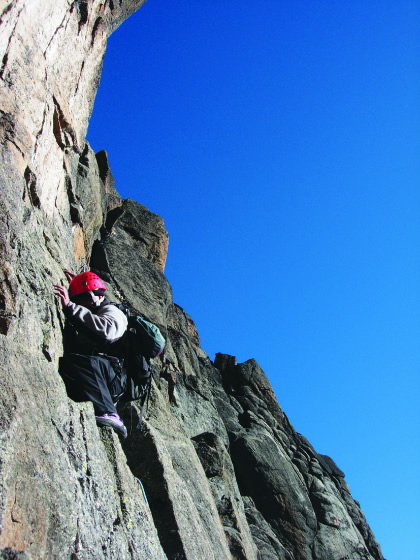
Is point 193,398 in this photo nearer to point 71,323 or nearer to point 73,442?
point 71,323

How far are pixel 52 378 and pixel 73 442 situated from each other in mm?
869

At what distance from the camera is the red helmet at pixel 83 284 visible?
9.95m

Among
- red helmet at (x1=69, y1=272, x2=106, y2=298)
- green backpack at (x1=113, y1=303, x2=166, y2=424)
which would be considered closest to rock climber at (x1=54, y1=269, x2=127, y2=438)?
red helmet at (x1=69, y1=272, x2=106, y2=298)

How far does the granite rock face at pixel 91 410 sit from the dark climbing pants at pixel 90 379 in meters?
0.25

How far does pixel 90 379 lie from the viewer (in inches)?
339

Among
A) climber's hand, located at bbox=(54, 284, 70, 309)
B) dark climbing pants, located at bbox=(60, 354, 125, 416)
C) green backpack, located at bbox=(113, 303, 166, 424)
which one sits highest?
climber's hand, located at bbox=(54, 284, 70, 309)

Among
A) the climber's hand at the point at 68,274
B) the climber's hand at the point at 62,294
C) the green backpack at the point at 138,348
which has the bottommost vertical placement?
the green backpack at the point at 138,348

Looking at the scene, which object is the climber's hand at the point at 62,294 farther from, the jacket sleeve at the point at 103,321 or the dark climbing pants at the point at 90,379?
the dark climbing pants at the point at 90,379

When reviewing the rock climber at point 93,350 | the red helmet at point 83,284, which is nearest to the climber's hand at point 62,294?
the rock climber at point 93,350

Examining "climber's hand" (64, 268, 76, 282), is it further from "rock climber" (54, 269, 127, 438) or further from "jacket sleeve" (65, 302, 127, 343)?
"jacket sleeve" (65, 302, 127, 343)

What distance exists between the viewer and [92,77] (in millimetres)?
15430

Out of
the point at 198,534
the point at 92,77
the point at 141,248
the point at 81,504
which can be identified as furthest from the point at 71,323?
the point at 141,248

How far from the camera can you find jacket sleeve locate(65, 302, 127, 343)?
898cm

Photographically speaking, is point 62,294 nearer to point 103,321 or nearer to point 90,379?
point 103,321
